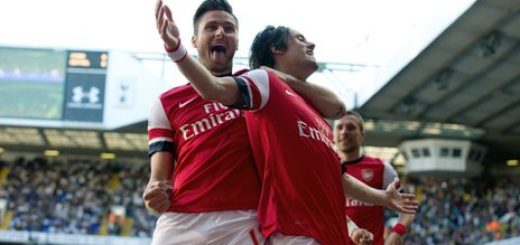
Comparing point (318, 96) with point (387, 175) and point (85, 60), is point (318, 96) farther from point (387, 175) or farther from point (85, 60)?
point (85, 60)

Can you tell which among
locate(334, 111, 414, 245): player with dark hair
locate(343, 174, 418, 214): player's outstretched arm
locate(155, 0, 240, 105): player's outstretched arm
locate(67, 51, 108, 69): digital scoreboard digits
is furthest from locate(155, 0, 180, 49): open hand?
locate(67, 51, 108, 69): digital scoreboard digits

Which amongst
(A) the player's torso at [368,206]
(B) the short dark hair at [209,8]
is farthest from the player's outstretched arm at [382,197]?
(A) the player's torso at [368,206]

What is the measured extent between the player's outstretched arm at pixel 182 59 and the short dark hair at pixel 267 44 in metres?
0.63

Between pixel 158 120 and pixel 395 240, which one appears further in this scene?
pixel 395 240

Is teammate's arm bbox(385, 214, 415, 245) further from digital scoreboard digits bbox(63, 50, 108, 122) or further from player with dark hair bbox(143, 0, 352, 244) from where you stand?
Answer: digital scoreboard digits bbox(63, 50, 108, 122)

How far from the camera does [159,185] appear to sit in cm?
332

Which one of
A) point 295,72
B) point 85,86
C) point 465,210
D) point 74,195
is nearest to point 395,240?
point 295,72

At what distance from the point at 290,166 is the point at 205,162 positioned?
1.34 feet

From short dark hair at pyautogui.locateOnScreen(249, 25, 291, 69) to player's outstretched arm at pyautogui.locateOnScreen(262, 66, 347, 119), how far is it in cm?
8

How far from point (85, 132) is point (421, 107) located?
49.8ft

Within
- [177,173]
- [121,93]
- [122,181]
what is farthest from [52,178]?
[177,173]

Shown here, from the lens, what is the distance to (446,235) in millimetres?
28625

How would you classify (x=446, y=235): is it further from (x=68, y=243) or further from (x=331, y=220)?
(x=331, y=220)

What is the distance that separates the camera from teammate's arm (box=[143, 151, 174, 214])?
330 centimetres
